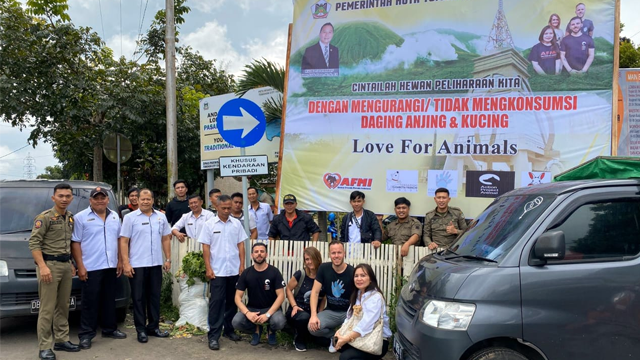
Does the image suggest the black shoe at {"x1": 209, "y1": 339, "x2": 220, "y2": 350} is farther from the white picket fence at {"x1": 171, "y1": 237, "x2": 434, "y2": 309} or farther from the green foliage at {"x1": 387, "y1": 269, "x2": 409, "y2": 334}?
the green foliage at {"x1": 387, "y1": 269, "x2": 409, "y2": 334}

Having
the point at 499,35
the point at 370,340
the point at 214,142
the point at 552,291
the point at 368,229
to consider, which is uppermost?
the point at 499,35

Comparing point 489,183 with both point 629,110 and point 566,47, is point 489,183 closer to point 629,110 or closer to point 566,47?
point 566,47

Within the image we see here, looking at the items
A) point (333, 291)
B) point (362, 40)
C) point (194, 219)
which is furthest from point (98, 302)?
point (362, 40)

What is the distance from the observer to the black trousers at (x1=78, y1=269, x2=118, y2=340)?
5.82 meters

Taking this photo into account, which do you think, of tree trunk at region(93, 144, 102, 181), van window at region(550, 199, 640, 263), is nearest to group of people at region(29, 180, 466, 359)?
van window at region(550, 199, 640, 263)

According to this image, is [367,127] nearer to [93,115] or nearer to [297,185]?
[297,185]

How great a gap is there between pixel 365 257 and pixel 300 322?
124 cm

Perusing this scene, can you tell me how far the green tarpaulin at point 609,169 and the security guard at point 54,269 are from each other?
5754mm

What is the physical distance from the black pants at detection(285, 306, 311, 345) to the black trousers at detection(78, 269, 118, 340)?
2219 mm

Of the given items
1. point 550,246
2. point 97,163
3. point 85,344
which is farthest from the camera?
point 97,163

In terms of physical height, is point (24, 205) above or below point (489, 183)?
below

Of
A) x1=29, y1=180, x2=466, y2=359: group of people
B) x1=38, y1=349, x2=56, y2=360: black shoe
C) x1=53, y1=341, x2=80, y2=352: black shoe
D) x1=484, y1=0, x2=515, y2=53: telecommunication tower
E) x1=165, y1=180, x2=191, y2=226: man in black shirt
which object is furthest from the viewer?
x1=165, y1=180, x2=191, y2=226: man in black shirt

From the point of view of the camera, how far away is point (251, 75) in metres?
9.01

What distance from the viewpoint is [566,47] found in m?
6.70
